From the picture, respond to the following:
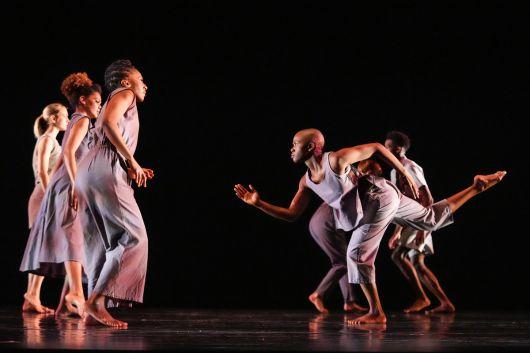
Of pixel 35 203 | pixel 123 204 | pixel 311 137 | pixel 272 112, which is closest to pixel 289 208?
pixel 311 137

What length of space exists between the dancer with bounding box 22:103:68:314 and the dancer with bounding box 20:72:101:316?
449mm

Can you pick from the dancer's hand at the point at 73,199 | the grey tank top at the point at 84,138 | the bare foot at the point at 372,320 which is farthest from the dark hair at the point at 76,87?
the bare foot at the point at 372,320

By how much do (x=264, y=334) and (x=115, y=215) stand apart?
0.88 m

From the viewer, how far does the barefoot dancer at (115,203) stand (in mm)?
3572

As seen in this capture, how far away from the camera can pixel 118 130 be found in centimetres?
357

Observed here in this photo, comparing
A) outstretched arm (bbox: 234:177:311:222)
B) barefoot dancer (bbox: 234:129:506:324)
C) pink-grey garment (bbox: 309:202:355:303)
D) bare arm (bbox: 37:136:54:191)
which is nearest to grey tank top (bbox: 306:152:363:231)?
barefoot dancer (bbox: 234:129:506:324)

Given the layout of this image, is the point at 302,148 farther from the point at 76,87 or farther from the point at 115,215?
the point at 76,87

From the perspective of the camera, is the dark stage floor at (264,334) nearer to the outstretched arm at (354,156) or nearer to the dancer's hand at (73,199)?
the dancer's hand at (73,199)

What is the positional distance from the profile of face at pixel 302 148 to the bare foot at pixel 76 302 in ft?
4.55

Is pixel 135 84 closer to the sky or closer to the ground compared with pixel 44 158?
closer to the sky

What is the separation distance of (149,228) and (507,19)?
12.0 ft

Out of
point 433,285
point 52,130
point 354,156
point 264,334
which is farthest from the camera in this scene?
point 433,285

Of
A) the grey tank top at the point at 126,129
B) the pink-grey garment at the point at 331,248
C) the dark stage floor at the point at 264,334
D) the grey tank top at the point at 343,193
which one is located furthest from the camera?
the pink-grey garment at the point at 331,248

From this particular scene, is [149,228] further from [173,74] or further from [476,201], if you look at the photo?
[476,201]
